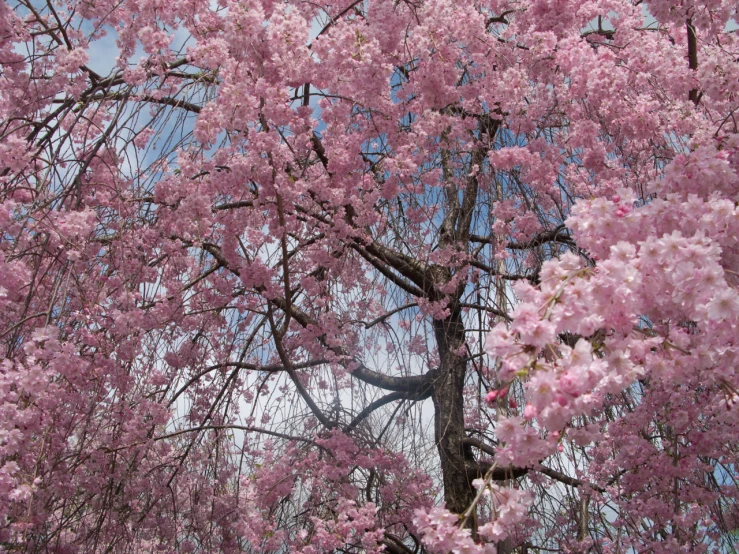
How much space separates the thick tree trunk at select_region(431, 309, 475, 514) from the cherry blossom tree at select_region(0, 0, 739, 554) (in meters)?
0.02

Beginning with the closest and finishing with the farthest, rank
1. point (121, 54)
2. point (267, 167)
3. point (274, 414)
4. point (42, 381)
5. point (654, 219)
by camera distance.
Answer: point (654, 219), point (42, 381), point (267, 167), point (121, 54), point (274, 414)

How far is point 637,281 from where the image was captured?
1738 millimetres

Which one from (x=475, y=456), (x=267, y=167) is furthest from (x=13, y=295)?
(x=475, y=456)

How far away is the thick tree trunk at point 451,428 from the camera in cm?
435

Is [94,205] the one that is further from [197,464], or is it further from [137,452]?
[197,464]

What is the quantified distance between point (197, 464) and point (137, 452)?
899 mm

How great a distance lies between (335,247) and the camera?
4.26 metres

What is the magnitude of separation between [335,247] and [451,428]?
5.22 ft

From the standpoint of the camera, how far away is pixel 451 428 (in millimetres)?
4543

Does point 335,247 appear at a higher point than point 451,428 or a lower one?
higher

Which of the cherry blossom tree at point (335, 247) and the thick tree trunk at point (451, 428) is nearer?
the cherry blossom tree at point (335, 247)

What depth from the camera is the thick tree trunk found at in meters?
4.35

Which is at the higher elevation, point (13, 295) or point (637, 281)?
point (13, 295)

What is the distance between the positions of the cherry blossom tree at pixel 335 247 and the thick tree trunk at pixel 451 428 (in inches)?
0.8
